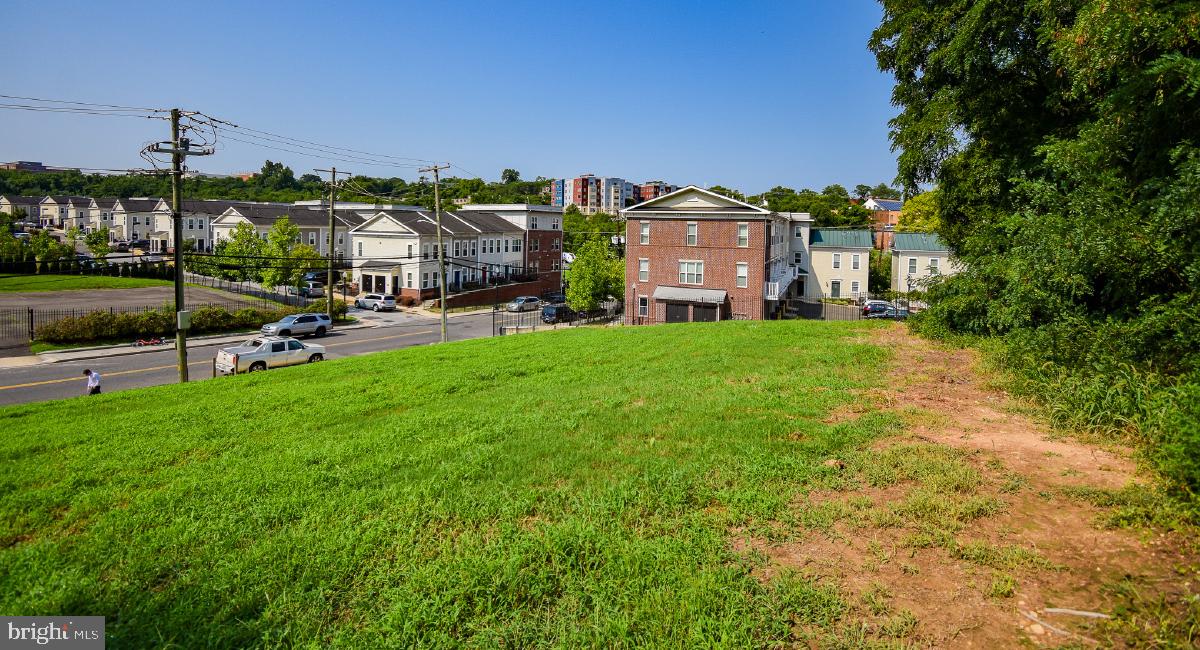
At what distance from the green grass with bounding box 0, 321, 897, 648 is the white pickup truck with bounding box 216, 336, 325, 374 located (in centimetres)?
1057

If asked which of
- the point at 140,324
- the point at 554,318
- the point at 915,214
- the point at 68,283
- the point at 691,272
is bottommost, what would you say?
the point at 140,324

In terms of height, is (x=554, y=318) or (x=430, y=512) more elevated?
(x=554, y=318)

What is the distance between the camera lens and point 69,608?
18.1 feet

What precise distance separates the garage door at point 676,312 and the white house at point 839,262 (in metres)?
22.6

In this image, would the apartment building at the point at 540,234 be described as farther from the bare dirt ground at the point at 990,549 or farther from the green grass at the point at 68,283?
the bare dirt ground at the point at 990,549

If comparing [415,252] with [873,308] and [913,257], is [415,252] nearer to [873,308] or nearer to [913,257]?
[873,308]

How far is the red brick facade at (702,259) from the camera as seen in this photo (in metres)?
41.9

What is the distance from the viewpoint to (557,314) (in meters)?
49.3

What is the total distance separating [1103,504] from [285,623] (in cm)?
775

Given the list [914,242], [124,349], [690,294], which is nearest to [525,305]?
[690,294]

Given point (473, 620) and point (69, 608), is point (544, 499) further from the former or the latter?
point (69, 608)

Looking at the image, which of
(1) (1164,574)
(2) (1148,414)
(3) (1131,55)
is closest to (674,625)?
(1) (1164,574)

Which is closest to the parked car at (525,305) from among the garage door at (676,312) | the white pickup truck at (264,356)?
the garage door at (676,312)

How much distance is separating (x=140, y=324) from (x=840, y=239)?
176 feet
